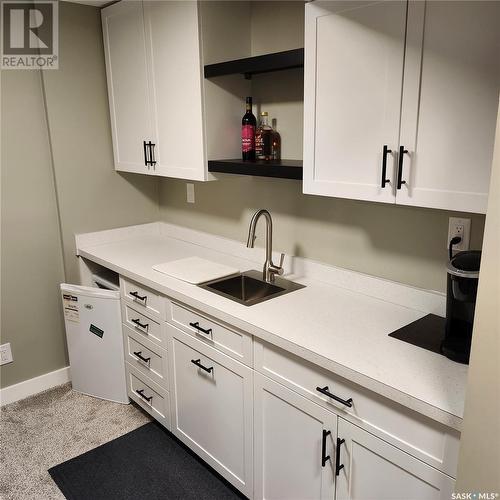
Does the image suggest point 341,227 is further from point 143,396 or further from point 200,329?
point 143,396

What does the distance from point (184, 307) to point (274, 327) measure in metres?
0.56

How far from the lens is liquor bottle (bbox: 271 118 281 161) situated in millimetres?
2232

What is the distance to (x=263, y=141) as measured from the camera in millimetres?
2207

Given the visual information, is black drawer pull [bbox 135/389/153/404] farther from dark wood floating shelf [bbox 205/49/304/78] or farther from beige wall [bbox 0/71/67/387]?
dark wood floating shelf [bbox 205/49/304/78]

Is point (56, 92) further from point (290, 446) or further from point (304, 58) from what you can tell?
point (290, 446)

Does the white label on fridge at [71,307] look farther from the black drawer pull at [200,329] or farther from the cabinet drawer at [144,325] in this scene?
the black drawer pull at [200,329]

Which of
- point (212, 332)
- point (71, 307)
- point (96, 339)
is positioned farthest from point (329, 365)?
point (71, 307)

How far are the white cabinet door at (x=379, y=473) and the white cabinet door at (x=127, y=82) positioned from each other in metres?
1.85

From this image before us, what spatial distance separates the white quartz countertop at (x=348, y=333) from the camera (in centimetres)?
128

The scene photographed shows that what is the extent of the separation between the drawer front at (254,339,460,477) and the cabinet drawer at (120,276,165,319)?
0.69m

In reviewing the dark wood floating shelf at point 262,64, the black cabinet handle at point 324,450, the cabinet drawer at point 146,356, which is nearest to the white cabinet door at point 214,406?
the cabinet drawer at point 146,356

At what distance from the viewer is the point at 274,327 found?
1.66m

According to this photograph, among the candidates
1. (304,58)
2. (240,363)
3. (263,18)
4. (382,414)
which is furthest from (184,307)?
(263,18)

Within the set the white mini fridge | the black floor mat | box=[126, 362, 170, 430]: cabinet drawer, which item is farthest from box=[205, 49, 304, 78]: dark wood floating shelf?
the black floor mat
